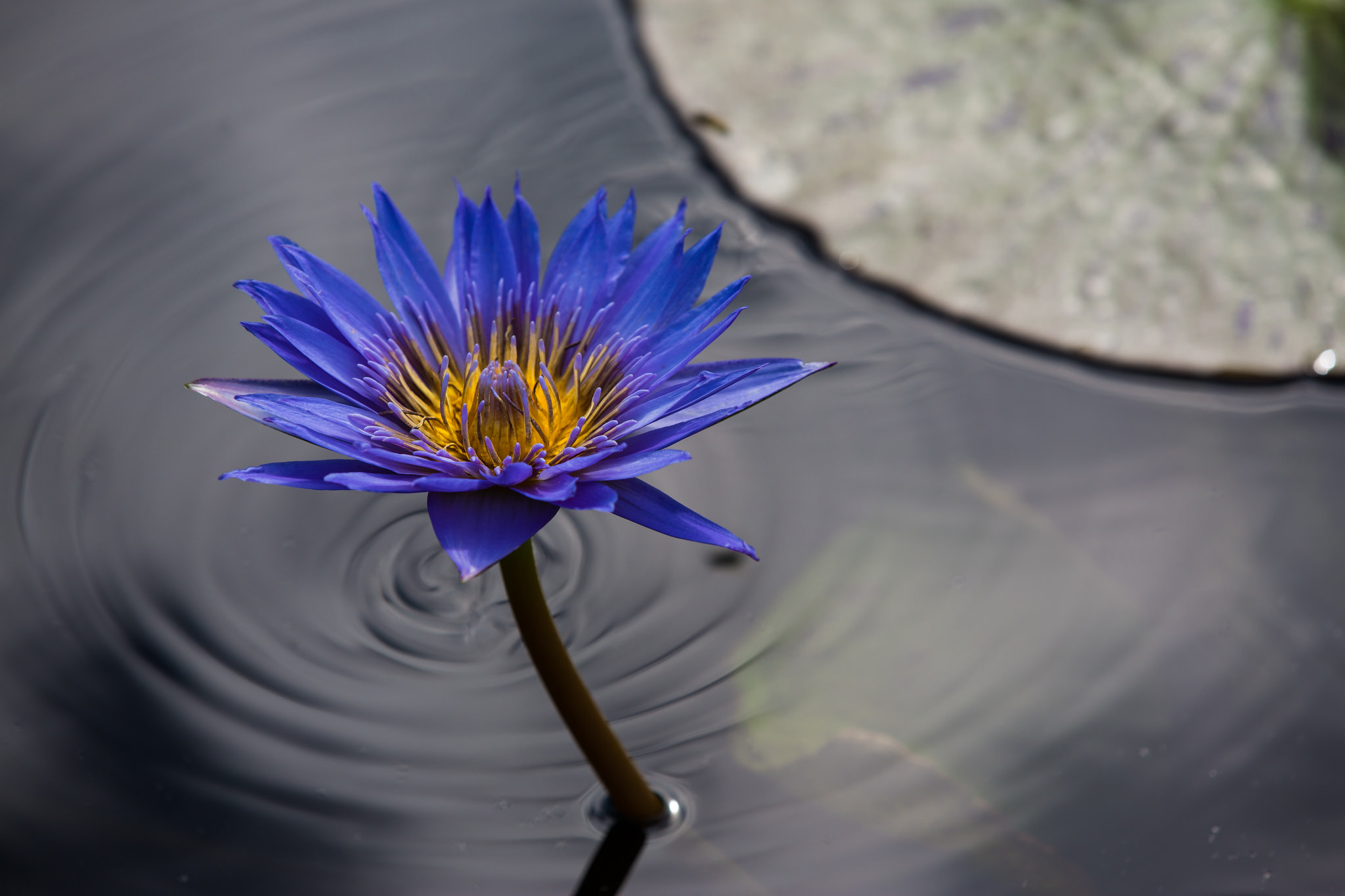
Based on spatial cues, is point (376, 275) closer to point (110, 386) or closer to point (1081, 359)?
point (110, 386)

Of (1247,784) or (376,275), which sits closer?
(1247,784)

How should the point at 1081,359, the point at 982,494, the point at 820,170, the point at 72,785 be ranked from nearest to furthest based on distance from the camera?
the point at 72,785 → the point at 982,494 → the point at 1081,359 → the point at 820,170

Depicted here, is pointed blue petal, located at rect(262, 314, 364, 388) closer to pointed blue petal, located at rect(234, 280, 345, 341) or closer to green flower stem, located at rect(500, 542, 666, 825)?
pointed blue petal, located at rect(234, 280, 345, 341)

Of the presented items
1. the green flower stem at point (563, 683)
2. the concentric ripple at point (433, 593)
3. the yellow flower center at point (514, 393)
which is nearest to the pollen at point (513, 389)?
the yellow flower center at point (514, 393)

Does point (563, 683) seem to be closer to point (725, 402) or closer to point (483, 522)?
point (483, 522)

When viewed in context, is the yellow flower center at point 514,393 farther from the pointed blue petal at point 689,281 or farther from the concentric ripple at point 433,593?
the concentric ripple at point 433,593

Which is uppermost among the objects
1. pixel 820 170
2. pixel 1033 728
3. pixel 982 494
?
pixel 820 170

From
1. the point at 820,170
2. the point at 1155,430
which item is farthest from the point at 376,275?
the point at 1155,430

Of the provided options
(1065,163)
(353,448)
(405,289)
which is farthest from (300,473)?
(1065,163)

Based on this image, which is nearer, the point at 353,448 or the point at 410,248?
the point at 353,448
